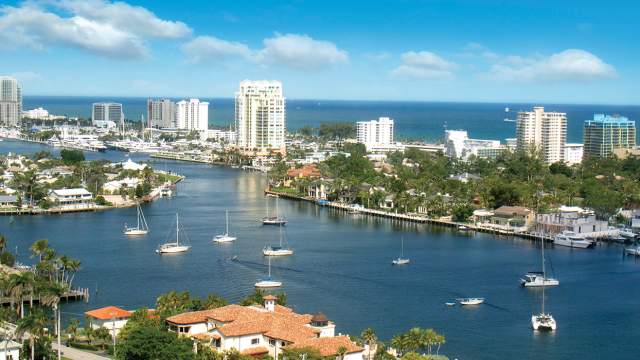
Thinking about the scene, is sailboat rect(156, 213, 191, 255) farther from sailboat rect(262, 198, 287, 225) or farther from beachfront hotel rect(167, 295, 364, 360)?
beachfront hotel rect(167, 295, 364, 360)

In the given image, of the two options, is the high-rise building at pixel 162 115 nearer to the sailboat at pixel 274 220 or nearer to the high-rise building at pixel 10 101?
the high-rise building at pixel 10 101

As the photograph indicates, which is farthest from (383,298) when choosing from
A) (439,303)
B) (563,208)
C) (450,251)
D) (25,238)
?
(563,208)

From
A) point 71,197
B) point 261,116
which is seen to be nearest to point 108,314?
point 71,197

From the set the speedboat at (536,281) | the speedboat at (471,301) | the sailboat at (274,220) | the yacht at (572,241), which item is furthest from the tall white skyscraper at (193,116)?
the speedboat at (471,301)

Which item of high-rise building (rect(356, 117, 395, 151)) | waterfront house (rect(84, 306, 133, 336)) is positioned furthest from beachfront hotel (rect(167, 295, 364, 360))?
high-rise building (rect(356, 117, 395, 151))

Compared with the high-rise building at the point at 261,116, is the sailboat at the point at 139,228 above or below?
below
